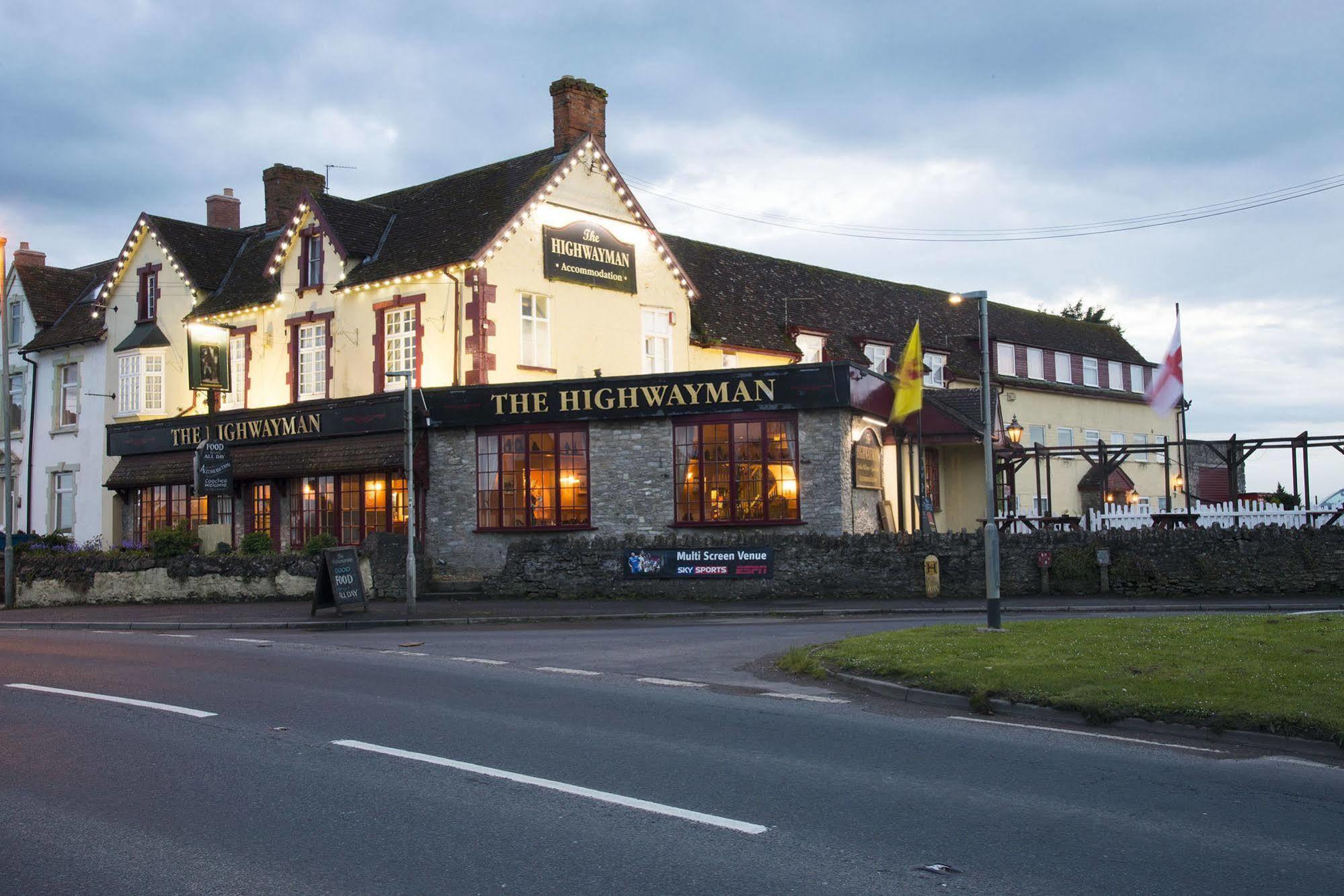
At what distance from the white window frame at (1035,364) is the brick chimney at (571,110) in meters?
24.4

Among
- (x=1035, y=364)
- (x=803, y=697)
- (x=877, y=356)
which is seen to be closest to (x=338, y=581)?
(x=803, y=697)

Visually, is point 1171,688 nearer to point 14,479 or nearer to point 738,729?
point 738,729

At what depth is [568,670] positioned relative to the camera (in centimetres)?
1466

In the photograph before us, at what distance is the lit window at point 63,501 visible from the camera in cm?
4212

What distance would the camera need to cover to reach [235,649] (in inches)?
687

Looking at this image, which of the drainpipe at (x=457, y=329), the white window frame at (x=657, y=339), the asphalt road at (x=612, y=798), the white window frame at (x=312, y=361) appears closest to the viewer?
the asphalt road at (x=612, y=798)

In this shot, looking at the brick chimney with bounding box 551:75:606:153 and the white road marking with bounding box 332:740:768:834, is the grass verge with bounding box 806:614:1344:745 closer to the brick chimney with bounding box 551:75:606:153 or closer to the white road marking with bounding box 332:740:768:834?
the white road marking with bounding box 332:740:768:834

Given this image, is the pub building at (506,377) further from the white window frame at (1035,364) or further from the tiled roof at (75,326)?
the white window frame at (1035,364)

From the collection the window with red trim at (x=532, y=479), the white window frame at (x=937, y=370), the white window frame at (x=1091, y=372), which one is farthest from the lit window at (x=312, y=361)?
the white window frame at (x=1091, y=372)

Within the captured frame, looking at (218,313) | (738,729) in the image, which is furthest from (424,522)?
(738,729)

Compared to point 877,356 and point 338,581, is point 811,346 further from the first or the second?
point 338,581

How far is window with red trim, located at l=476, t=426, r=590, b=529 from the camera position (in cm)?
2991

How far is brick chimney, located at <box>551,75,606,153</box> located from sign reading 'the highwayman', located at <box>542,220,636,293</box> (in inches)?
96.1

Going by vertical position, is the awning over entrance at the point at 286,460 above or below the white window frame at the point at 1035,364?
below
